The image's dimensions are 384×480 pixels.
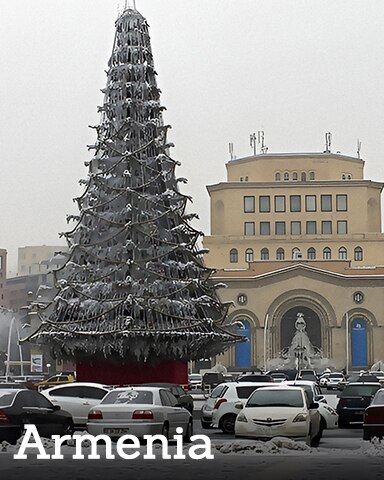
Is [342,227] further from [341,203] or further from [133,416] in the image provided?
[133,416]

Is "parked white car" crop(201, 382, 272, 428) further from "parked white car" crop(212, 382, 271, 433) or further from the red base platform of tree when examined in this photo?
the red base platform of tree

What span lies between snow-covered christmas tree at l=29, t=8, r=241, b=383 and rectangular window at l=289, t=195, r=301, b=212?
6761 centimetres

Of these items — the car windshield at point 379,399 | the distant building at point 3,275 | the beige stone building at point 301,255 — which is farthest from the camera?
the distant building at point 3,275

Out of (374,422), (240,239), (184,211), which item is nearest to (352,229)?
(240,239)

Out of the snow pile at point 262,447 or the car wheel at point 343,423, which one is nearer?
the snow pile at point 262,447

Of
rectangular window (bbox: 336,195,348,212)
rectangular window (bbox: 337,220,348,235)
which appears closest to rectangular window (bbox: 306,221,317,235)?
rectangular window (bbox: 337,220,348,235)

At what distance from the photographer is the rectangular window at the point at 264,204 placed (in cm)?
10631

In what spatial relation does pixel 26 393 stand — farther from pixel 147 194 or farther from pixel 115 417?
pixel 147 194

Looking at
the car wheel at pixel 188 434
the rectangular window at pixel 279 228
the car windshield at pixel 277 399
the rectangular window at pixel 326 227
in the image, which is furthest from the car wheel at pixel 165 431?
the rectangular window at pixel 279 228

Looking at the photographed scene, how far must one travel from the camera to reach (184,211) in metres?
38.5

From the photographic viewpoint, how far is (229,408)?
89.6ft

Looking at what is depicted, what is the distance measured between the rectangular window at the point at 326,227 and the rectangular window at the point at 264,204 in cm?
537

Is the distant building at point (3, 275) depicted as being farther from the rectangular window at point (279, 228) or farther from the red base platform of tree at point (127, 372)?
the red base platform of tree at point (127, 372)

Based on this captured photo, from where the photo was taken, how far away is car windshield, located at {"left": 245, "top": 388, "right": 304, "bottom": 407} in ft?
71.2
